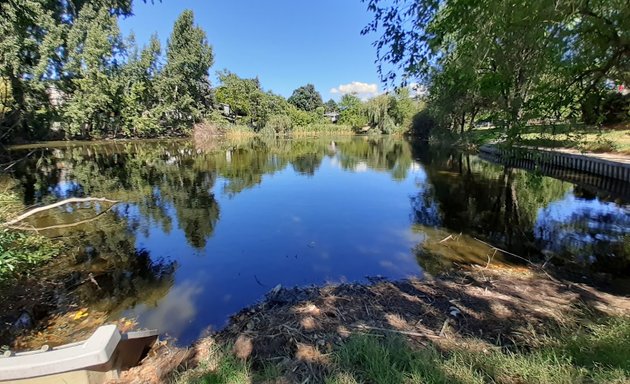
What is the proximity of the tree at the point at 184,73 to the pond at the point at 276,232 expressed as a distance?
96.7 ft

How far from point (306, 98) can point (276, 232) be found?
99.9m

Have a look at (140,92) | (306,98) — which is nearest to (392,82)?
(140,92)

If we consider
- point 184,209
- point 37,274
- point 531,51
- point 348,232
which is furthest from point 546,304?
point 184,209

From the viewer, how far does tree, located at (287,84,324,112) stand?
4077 inches

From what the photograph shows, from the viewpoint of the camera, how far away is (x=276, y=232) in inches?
375

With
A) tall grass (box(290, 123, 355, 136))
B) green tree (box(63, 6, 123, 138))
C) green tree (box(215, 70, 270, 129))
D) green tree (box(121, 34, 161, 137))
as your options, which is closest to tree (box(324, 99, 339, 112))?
tall grass (box(290, 123, 355, 136))

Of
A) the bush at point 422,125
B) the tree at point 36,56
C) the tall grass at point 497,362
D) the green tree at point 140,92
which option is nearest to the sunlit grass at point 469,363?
the tall grass at point 497,362

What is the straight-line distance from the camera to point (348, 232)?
9523 mm

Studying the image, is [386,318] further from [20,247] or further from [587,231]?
[587,231]

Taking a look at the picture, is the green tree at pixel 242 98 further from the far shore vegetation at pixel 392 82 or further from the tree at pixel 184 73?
the tree at pixel 184 73

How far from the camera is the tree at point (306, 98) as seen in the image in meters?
104

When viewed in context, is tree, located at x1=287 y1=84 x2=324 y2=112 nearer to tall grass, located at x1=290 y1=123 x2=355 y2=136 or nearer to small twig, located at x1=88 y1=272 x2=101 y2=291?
tall grass, located at x1=290 y1=123 x2=355 y2=136

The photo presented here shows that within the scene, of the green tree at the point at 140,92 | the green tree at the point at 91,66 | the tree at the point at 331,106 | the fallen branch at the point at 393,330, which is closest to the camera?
the fallen branch at the point at 393,330

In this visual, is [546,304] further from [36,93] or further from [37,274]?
[36,93]
